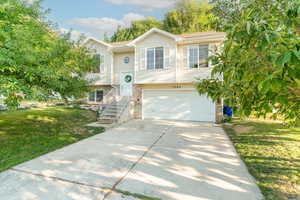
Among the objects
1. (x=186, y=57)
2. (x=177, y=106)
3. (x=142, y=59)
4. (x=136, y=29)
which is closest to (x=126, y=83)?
(x=142, y=59)

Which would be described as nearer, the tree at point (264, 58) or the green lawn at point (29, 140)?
the tree at point (264, 58)

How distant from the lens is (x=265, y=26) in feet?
4.22

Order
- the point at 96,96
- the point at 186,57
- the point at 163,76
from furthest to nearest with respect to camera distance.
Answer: the point at 96,96
the point at 163,76
the point at 186,57

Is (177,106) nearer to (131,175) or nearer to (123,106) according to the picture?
(123,106)

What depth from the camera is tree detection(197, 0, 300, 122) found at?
1.25 meters

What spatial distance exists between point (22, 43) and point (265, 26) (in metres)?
4.54

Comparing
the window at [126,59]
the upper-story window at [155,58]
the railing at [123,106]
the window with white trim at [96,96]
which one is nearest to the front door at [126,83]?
the railing at [123,106]

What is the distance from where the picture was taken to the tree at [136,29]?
84.8ft

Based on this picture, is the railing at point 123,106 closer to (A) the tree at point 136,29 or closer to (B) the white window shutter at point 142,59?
(B) the white window shutter at point 142,59

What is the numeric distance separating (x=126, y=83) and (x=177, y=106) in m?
4.30

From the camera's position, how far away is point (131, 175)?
11.0ft

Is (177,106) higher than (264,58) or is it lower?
lower

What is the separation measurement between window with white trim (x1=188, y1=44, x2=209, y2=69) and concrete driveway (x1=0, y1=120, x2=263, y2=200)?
622 centimetres

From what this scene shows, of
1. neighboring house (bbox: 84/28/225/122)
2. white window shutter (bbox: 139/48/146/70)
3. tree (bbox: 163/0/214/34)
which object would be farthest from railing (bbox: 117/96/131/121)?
tree (bbox: 163/0/214/34)
